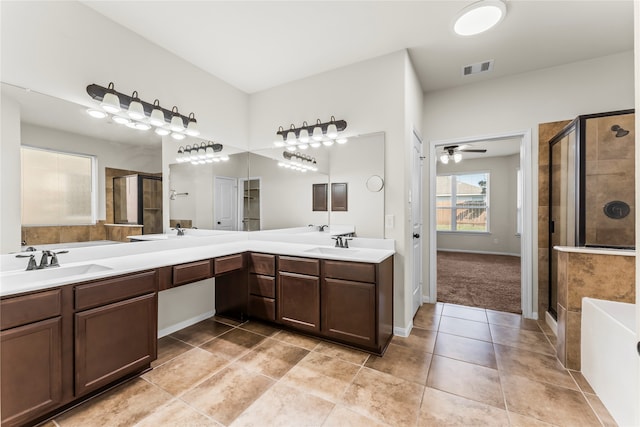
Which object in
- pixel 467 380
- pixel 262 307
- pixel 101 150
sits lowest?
pixel 467 380

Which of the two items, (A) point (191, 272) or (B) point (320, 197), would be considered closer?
(A) point (191, 272)

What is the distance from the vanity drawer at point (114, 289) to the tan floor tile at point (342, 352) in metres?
1.51

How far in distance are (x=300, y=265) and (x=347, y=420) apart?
1.29 metres

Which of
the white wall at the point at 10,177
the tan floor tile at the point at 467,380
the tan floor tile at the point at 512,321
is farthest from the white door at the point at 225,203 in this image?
the tan floor tile at the point at 512,321

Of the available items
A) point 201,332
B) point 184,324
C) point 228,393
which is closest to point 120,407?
point 228,393

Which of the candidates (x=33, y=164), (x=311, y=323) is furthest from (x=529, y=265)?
(x=33, y=164)

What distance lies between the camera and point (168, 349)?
2414 mm

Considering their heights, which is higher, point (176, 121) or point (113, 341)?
point (176, 121)

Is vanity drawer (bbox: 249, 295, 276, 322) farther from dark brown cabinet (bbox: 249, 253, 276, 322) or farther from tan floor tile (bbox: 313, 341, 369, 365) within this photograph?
tan floor tile (bbox: 313, 341, 369, 365)

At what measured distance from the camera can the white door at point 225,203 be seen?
10.8 feet

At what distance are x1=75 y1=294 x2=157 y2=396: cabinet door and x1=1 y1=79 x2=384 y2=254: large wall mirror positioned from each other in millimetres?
744

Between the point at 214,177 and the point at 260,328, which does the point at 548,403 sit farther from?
the point at 214,177

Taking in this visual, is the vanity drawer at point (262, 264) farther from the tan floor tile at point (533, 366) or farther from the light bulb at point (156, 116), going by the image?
the tan floor tile at point (533, 366)

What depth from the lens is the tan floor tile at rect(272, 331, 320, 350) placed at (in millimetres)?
2498
